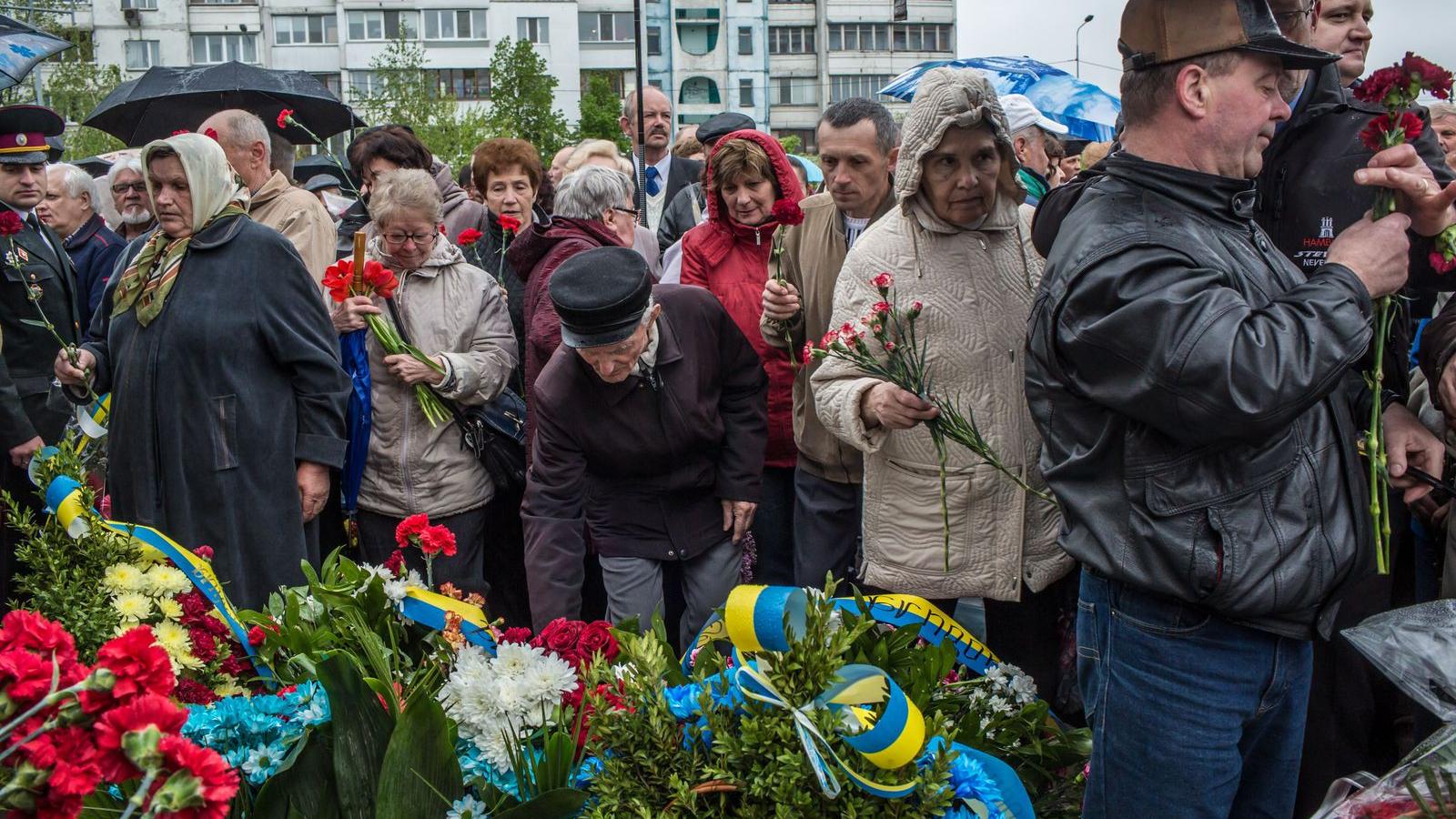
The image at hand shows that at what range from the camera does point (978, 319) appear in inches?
126

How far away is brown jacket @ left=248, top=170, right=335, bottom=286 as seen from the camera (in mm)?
5000

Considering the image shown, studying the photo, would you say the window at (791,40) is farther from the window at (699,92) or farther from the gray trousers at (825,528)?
the gray trousers at (825,528)

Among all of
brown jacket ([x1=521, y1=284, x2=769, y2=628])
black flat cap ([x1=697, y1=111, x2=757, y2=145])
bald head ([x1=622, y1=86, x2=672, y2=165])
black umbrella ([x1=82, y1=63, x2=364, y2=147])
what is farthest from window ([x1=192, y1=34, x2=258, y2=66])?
brown jacket ([x1=521, y1=284, x2=769, y2=628])

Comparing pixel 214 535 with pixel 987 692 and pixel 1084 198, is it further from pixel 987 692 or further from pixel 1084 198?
pixel 1084 198

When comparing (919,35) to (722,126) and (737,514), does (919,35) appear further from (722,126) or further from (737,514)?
(737,514)

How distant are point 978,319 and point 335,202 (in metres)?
7.36

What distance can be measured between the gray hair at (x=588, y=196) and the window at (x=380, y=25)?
171ft

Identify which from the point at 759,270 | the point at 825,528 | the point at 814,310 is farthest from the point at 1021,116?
the point at 825,528

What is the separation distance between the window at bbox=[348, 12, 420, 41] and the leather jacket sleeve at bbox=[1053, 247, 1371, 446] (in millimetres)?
55399

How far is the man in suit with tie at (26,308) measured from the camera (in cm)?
498

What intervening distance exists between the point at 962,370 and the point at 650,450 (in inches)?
45.7

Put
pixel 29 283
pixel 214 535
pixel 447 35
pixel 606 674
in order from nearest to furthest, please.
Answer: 1. pixel 606 674
2. pixel 214 535
3. pixel 29 283
4. pixel 447 35

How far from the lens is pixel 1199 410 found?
1909 mm

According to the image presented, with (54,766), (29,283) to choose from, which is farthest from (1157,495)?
(29,283)
